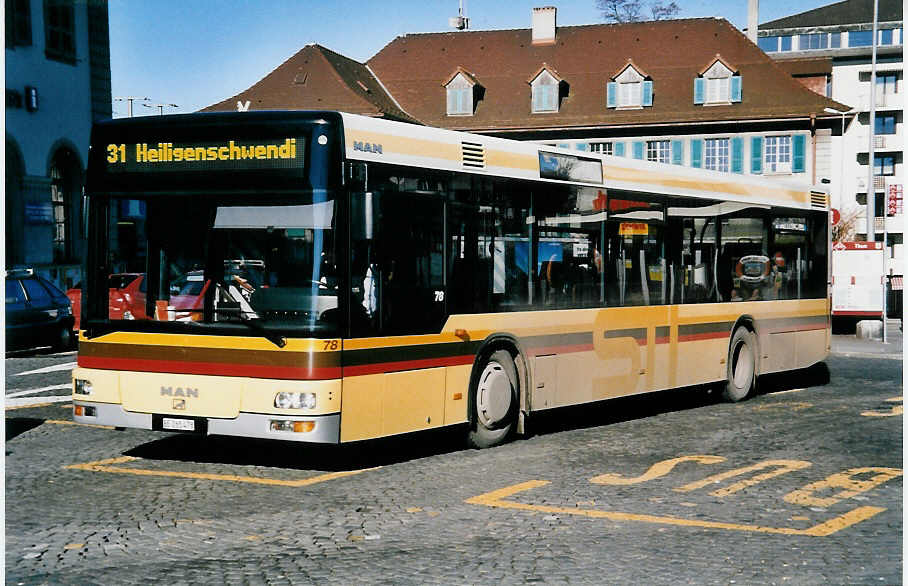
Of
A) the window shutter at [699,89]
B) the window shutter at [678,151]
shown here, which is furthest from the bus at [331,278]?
the window shutter at [699,89]

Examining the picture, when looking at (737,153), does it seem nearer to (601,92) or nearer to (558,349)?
(601,92)

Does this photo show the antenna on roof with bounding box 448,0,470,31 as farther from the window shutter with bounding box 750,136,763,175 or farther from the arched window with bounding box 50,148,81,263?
the arched window with bounding box 50,148,81,263

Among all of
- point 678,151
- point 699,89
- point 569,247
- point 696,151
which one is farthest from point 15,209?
point 699,89

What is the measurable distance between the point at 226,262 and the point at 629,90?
56.9m

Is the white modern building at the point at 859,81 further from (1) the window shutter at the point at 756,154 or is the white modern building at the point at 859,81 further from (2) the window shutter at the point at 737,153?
(2) the window shutter at the point at 737,153

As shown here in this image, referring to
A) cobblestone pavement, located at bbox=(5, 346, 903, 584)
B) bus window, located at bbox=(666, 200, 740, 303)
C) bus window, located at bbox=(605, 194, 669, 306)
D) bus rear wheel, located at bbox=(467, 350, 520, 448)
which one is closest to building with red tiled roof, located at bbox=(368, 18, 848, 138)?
bus window, located at bbox=(666, 200, 740, 303)

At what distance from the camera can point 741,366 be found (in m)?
16.3

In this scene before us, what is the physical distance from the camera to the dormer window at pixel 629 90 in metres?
64.3

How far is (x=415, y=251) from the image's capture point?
10.5 m

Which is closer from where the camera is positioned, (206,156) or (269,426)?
(269,426)

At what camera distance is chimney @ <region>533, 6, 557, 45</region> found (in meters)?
69.1

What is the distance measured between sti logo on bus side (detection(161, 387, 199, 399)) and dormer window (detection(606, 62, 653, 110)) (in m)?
56.4

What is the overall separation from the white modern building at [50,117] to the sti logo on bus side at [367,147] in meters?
22.8

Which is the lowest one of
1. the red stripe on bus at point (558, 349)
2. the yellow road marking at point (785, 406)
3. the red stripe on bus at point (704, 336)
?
the yellow road marking at point (785, 406)
